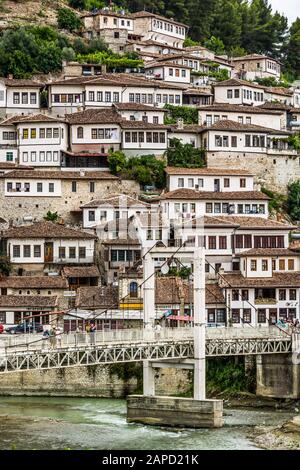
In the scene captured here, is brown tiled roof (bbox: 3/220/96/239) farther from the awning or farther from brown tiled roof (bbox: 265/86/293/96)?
brown tiled roof (bbox: 265/86/293/96)

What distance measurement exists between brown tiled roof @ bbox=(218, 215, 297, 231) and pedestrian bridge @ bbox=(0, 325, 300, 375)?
1397 cm

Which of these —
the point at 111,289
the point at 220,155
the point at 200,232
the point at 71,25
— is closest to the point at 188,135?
the point at 220,155

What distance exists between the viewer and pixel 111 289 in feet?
207

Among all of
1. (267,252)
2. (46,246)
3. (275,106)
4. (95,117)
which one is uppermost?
(275,106)

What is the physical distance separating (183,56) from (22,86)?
1753 cm

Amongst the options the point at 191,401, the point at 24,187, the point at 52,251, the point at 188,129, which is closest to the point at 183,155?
the point at 188,129

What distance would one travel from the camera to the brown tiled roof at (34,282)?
63.8 metres

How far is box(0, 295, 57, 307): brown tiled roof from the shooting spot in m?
61.8

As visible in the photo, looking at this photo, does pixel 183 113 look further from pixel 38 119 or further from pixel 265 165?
pixel 38 119

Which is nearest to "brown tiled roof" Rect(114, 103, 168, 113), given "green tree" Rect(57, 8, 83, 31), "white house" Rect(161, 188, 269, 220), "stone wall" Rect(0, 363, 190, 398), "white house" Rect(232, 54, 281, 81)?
"white house" Rect(161, 188, 269, 220)

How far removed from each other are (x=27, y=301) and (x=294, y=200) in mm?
23172

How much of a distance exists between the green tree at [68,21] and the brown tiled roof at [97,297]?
47.9 m

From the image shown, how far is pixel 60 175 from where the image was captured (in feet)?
242

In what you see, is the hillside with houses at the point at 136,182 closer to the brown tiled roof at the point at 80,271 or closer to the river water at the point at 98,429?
the brown tiled roof at the point at 80,271
